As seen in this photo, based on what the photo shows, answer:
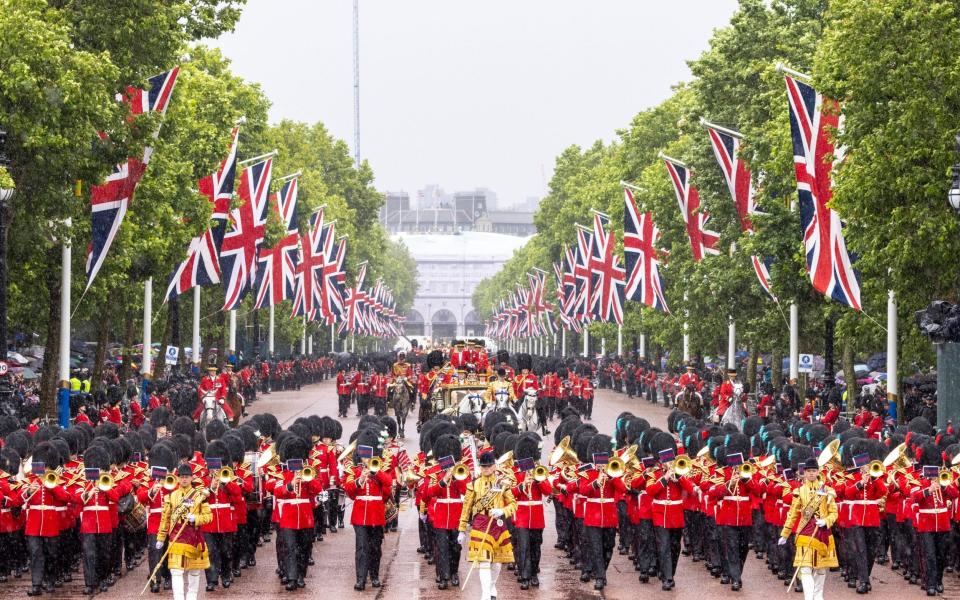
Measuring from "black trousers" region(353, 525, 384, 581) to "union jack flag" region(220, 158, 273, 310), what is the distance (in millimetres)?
27184

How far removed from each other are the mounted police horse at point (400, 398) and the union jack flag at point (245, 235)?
5086 millimetres

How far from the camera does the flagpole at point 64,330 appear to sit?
108 feet

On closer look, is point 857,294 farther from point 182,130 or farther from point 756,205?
point 182,130

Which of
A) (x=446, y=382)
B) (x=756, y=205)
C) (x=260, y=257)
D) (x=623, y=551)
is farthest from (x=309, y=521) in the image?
(x=260, y=257)

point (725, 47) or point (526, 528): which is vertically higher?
→ point (725, 47)

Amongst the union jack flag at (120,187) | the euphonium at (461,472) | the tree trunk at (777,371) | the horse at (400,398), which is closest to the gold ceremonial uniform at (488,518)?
the euphonium at (461,472)

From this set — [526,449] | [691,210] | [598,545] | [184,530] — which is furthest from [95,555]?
[691,210]

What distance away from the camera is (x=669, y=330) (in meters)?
61.1

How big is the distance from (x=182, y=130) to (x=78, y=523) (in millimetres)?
19958

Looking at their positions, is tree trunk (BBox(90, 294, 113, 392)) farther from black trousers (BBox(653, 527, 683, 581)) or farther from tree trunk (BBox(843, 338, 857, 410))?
black trousers (BBox(653, 527, 683, 581))

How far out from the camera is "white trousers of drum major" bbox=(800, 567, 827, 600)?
54.0 ft

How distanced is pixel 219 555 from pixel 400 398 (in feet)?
81.0

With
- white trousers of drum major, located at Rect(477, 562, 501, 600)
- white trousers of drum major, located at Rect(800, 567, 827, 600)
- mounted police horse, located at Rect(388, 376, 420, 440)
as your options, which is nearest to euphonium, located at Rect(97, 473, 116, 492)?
white trousers of drum major, located at Rect(477, 562, 501, 600)

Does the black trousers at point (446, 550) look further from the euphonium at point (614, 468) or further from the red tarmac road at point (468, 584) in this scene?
the euphonium at point (614, 468)
